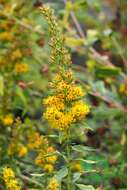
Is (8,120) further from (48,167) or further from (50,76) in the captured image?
(50,76)

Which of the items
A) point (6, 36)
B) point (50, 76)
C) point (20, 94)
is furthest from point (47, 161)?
point (50, 76)

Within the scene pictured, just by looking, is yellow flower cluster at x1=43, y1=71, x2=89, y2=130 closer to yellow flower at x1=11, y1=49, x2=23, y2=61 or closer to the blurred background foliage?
the blurred background foliage

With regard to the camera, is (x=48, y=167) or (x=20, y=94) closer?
(x=48, y=167)

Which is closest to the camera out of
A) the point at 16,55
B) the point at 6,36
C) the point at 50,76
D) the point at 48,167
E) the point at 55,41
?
the point at 55,41

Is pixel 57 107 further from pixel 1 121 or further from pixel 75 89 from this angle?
pixel 1 121

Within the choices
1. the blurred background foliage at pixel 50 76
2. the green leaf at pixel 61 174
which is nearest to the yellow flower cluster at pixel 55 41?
the green leaf at pixel 61 174

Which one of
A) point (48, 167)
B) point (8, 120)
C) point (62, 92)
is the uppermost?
point (62, 92)

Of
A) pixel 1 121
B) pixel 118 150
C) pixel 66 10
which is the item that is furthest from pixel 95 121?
pixel 1 121

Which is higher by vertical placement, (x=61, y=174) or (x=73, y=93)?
(x=73, y=93)

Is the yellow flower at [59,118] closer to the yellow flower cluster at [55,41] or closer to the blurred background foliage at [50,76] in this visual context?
the yellow flower cluster at [55,41]
